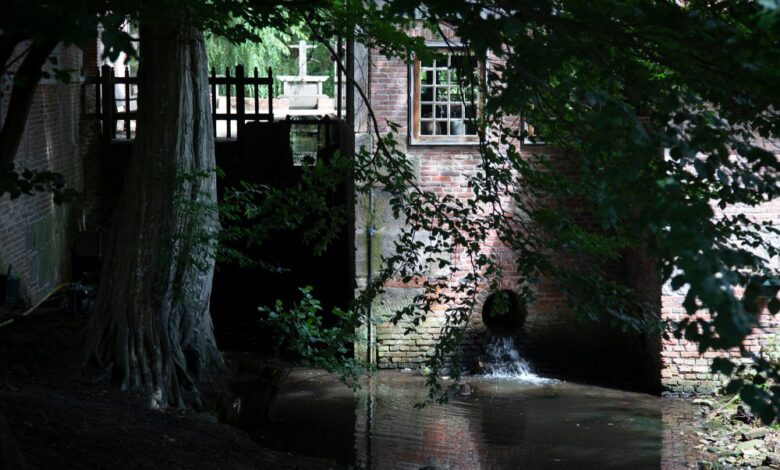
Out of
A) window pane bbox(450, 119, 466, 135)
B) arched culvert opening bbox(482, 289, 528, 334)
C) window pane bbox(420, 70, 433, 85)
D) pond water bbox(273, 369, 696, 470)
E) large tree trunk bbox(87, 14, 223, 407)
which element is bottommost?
pond water bbox(273, 369, 696, 470)

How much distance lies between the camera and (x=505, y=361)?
1520 cm

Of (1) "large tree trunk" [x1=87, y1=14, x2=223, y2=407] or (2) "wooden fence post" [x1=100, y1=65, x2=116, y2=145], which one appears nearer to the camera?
(1) "large tree trunk" [x1=87, y1=14, x2=223, y2=407]

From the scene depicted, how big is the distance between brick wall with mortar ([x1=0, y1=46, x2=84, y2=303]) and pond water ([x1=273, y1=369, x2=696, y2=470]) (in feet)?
12.6

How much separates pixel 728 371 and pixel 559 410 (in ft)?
34.0

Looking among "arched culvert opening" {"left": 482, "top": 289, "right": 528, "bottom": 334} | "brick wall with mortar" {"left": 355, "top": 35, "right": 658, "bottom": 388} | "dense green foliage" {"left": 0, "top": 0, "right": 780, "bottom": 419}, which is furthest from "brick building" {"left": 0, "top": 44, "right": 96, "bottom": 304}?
"dense green foliage" {"left": 0, "top": 0, "right": 780, "bottom": 419}

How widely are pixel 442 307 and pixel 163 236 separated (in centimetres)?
578

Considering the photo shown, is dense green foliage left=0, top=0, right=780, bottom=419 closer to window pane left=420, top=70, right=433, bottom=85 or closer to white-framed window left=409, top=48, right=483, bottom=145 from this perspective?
white-framed window left=409, top=48, right=483, bottom=145

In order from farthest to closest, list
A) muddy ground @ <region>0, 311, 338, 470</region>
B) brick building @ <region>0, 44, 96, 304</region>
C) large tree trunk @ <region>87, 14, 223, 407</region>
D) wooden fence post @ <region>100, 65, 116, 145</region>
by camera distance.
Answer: wooden fence post @ <region>100, 65, 116, 145</region> < brick building @ <region>0, 44, 96, 304</region> < large tree trunk @ <region>87, 14, 223, 407</region> < muddy ground @ <region>0, 311, 338, 470</region>

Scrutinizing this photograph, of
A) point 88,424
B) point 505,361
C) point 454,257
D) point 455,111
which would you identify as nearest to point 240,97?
point 455,111

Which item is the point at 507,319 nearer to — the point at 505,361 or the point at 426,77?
the point at 505,361

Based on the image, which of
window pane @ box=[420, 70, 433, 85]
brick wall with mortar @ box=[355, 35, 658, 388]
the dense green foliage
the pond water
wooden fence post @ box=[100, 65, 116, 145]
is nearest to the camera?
the dense green foliage

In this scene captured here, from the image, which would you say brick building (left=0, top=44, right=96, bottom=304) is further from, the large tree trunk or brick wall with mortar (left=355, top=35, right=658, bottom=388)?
brick wall with mortar (left=355, top=35, right=658, bottom=388)

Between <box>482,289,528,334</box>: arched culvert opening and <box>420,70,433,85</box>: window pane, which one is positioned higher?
<box>420,70,433,85</box>: window pane

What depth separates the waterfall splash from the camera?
1512 cm
